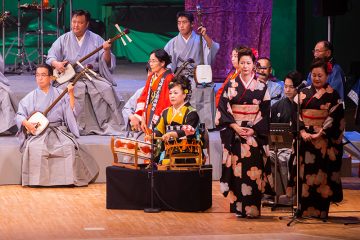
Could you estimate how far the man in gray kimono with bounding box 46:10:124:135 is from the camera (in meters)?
10.6

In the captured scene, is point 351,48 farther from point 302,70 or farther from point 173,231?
point 173,231

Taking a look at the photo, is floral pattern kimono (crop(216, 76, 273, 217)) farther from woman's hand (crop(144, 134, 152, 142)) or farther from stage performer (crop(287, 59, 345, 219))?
woman's hand (crop(144, 134, 152, 142))

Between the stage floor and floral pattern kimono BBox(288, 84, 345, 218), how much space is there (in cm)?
18

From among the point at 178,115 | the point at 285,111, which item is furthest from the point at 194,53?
the point at 178,115

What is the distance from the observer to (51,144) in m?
9.74

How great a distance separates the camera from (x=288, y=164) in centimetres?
884

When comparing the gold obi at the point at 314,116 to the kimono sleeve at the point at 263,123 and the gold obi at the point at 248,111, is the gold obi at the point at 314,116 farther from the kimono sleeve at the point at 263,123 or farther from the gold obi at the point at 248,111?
the gold obi at the point at 248,111

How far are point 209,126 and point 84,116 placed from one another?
1332mm

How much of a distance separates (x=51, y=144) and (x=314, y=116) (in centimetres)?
277

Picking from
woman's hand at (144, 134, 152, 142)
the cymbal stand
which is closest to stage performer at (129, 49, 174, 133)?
woman's hand at (144, 134, 152, 142)

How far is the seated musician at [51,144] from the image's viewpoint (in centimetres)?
963

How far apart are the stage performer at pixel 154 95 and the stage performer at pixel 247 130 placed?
106 cm

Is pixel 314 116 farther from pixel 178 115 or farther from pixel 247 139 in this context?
pixel 178 115

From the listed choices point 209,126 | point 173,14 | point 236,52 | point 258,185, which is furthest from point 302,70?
point 258,185
